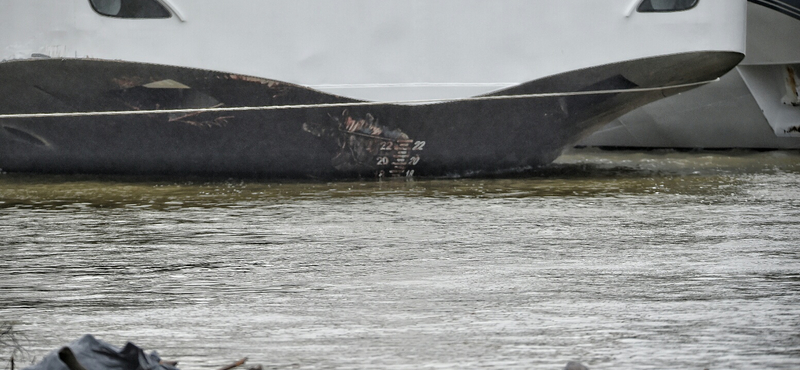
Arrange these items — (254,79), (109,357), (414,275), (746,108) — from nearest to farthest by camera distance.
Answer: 1. (109,357)
2. (414,275)
3. (254,79)
4. (746,108)

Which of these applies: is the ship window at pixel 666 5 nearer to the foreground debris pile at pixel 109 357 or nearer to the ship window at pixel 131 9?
the ship window at pixel 131 9

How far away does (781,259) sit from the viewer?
4.14m

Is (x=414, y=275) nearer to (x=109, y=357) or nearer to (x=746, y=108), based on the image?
(x=109, y=357)

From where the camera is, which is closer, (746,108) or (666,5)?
(666,5)

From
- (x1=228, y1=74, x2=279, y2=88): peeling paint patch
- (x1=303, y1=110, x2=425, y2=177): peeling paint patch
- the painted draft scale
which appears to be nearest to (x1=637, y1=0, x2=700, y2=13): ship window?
the painted draft scale

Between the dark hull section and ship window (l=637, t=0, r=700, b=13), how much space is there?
0.35 metres

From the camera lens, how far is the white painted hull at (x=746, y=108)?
9.74 metres

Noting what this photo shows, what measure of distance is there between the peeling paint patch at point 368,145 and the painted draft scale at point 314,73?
11 mm

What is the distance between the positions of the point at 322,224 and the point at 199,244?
79 cm

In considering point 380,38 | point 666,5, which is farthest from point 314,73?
point 666,5

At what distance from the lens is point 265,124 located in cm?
736

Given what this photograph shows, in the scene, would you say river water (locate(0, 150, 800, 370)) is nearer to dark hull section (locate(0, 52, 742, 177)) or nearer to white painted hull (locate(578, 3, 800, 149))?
dark hull section (locate(0, 52, 742, 177))

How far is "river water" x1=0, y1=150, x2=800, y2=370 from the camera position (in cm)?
280

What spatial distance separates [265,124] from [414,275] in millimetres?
3756
